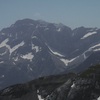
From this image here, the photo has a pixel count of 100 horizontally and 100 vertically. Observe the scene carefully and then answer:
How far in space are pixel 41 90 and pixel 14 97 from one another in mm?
9898

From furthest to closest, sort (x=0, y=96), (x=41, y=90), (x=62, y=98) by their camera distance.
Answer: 1. (x=0, y=96)
2. (x=41, y=90)
3. (x=62, y=98)

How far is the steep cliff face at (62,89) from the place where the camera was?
321 feet

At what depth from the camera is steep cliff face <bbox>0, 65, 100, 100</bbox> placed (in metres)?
97.9

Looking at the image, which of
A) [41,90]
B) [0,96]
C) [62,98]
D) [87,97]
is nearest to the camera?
[87,97]

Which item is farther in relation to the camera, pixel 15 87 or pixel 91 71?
pixel 15 87

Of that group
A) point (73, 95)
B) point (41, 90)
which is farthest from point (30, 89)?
point (73, 95)

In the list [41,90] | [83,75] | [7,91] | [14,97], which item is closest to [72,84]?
[83,75]

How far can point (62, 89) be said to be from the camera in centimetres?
10588

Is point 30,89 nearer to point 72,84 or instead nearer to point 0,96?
point 0,96

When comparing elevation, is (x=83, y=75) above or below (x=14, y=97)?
above

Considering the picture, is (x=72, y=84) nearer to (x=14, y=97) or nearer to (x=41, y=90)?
(x=41, y=90)

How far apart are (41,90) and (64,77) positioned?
12.0 m

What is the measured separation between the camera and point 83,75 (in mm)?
104375

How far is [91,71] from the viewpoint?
106750 millimetres
